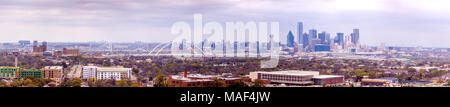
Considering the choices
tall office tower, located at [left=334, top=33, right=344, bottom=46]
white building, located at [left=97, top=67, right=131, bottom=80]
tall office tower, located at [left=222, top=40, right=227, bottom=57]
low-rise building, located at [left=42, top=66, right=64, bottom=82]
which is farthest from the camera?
tall office tower, located at [left=334, top=33, right=344, bottom=46]

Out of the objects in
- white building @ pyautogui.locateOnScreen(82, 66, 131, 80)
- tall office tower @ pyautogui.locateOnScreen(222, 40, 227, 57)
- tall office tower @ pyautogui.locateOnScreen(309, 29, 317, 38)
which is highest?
tall office tower @ pyautogui.locateOnScreen(309, 29, 317, 38)

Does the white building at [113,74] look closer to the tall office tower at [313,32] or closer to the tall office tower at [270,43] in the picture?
the tall office tower at [270,43]

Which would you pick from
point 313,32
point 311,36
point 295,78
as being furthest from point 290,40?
point 295,78

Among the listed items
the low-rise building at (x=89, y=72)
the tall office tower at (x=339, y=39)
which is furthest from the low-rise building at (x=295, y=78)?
the tall office tower at (x=339, y=39)

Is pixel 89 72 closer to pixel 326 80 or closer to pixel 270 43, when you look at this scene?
pixel 326 80

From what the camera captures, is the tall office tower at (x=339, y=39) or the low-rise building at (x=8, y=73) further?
the tall office tower at (x=339, y=39)

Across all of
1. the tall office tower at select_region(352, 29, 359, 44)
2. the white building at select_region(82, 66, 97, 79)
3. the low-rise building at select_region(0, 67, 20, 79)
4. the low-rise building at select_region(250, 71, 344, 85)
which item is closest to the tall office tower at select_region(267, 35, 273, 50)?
the low-rise building at select_region(250, 71, 344, 85)

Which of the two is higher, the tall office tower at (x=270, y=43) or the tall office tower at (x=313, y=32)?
the tall office tower at (x=313, y=32)

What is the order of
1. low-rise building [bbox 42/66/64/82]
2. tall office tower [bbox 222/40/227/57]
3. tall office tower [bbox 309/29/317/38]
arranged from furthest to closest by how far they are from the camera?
tall office tower [bbox 309/29/317/38], tall office tower [bbox 222/40/227/57], low-rise building [bbox 42/66/64/82]

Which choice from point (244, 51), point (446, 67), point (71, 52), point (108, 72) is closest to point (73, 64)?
point (71, 52)

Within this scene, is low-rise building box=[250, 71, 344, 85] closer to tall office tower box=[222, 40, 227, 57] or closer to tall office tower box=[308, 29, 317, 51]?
tall office tower box=[222, 40, 227, 57]
